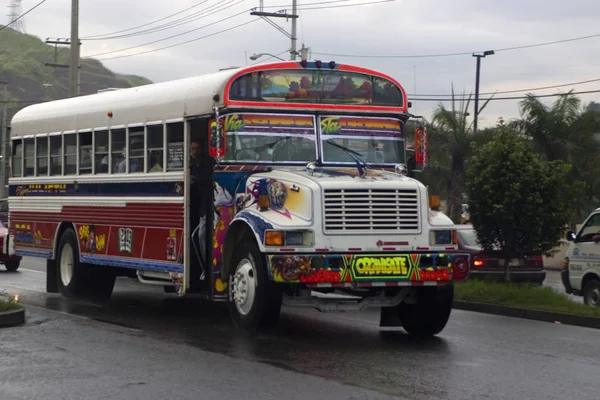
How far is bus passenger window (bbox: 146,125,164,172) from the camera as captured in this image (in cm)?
1441

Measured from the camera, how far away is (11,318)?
13.2 meters

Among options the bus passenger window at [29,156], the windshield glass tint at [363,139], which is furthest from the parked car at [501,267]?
the bus passenger window at [29,156]

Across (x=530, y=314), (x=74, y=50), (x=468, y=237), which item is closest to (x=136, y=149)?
(x=530, y=314)

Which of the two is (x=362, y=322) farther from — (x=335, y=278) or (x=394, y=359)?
(x=394, y=359)

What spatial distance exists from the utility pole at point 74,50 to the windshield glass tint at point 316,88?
19565 mm

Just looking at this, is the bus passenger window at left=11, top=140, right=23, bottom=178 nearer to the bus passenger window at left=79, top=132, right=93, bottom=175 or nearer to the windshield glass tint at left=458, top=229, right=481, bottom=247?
the bus passenger window at left=79, top=132, right=93, bottom=175

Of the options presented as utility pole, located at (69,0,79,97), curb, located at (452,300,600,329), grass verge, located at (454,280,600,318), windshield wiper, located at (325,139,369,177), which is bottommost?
curb, located at (452,300,600,329)

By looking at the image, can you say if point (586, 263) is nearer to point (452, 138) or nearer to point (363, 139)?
point (363, 139)

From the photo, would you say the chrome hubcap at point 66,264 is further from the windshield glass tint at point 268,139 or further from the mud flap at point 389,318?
the mud flap at point 389,318

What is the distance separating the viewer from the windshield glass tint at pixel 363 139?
43.5 ft

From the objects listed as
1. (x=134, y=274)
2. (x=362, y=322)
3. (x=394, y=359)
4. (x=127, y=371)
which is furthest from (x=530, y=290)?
(x=127, y=371)

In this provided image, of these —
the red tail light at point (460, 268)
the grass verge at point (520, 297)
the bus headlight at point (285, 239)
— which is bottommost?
the grass verge at point (520, 297)

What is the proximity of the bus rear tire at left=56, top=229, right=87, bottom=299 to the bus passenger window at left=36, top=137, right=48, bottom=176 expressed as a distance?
1223 millimetres

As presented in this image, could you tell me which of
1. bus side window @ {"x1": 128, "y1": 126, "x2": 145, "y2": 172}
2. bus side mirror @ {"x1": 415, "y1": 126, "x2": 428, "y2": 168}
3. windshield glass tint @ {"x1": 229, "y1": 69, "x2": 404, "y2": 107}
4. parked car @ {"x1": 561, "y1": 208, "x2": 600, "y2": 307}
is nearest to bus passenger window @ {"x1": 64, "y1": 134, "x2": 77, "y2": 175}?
bus side window @ {"x1": 128, "y1": 126, "x2": 145, "y2": 172}
